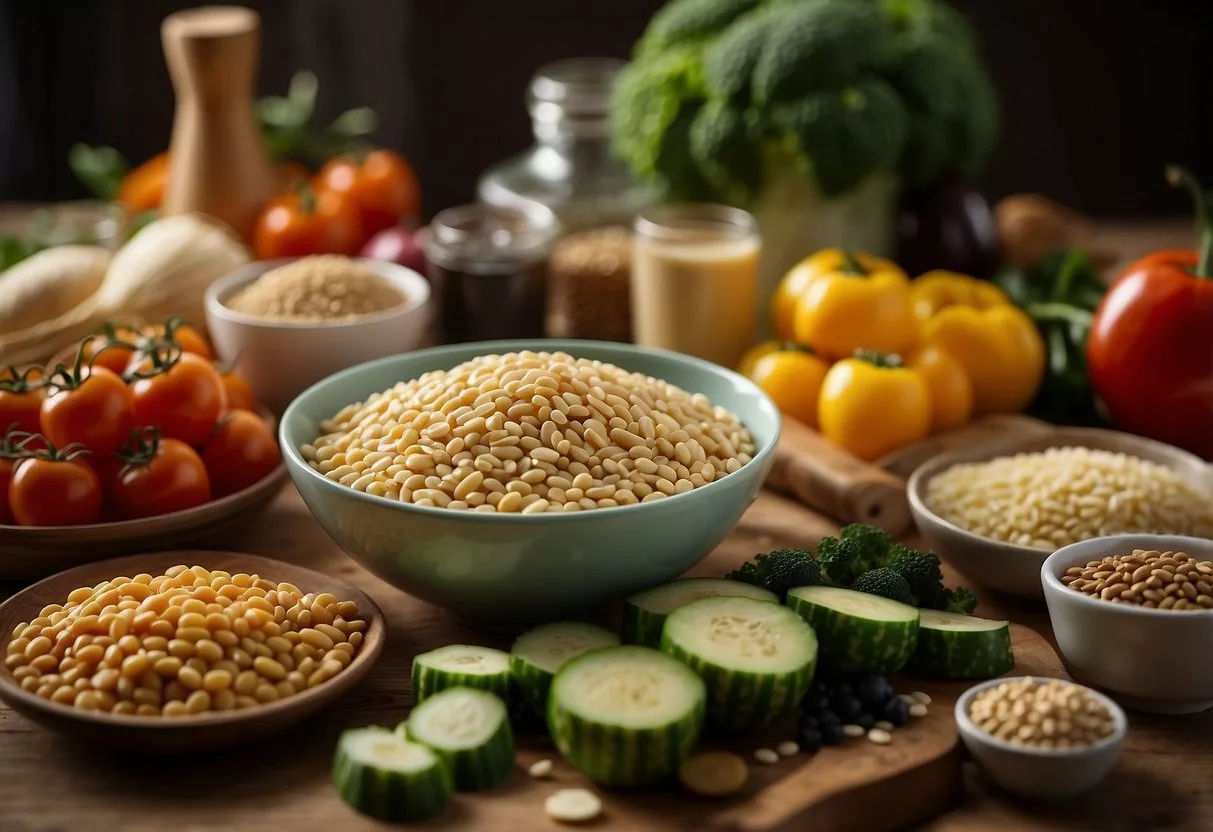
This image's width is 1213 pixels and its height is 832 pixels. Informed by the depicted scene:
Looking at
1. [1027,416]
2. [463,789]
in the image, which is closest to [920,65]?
[1027,416]

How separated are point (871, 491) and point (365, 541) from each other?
2.54 feet

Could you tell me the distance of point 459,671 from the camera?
1.48 m

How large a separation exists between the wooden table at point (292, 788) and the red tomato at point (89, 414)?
39 cm

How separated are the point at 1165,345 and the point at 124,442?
155 cm

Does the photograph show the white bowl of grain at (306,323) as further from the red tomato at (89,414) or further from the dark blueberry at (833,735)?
the dark blueberry at (833,735)

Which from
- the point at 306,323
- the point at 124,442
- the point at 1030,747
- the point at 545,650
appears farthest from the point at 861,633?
the point at 306,323

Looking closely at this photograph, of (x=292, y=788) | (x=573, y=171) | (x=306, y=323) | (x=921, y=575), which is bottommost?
(x=292, y=788)

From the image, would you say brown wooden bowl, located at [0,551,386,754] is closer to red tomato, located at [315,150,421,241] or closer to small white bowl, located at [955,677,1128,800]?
small white bowl, located at [955,677,1128,800]

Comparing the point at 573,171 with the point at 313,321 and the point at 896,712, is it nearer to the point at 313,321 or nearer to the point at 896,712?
the point at 313,321

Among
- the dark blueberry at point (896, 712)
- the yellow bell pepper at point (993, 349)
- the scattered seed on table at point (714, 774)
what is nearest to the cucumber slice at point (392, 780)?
the scattered seed on table at point (714, 774)

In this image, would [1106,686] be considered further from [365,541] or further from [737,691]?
[365,541]

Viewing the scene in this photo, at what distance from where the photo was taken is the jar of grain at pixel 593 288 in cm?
263

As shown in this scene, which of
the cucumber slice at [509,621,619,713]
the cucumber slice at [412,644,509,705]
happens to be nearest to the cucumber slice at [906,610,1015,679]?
the cucumber slice at [509,621,619,713]

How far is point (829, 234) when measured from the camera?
2695 mm
